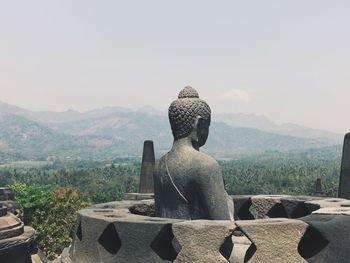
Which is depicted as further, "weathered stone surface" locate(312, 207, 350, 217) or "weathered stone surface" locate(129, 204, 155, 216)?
"weathered stone surface" locate(129, 204, 155, 216)

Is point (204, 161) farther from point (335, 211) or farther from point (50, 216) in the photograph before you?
point (50, 216)

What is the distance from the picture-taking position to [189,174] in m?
5.38

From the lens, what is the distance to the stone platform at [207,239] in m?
4.24

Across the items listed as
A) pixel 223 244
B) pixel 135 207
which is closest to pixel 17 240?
pixel 135 207

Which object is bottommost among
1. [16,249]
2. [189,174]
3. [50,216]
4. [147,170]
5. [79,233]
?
[50,216]

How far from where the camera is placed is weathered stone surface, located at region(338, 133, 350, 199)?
12042mm

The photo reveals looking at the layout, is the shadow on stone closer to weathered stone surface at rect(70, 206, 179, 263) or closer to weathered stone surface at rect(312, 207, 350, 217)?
weathered stone surface at rect(312, 207, 350, 217)

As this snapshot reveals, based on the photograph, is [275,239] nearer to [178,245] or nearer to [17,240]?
[178,245]

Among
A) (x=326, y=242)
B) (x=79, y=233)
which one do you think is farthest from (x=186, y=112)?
(x=326, y=242)

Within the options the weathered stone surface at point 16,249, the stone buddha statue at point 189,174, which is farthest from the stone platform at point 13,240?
the stone buddha statue at point 189,174

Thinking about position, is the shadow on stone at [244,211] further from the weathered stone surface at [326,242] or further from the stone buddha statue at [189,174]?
the weathered stone surface at [326,242]

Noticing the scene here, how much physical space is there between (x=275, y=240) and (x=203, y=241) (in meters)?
0.68

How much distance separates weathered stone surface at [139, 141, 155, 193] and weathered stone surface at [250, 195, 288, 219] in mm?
8785

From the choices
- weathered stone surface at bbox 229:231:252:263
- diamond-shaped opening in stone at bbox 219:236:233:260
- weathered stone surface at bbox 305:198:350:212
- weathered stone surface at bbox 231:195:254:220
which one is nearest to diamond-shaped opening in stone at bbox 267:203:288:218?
weathered stone surface at bbox 231:195:254:220
